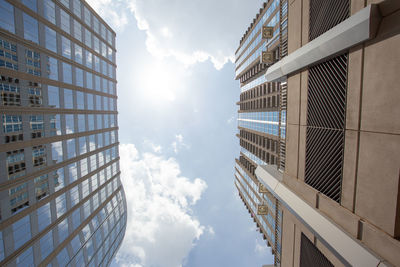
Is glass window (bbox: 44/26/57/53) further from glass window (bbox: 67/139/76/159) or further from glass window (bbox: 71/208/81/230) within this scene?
glass window (bbox: 71/208/81/230)

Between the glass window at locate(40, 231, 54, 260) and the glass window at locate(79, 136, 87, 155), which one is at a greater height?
the glass window at locate(79, 136, 87, 155)

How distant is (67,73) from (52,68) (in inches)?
156

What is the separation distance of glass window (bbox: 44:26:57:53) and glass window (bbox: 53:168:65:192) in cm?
2045

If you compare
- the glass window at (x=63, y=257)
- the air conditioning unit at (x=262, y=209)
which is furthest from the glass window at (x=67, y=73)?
the air conditioning unit at (x=262, y=209)

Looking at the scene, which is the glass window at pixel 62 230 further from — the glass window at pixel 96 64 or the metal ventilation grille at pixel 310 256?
the metal ventilation grille at pixel 310 256

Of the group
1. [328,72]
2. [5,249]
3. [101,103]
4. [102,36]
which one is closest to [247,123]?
[101,103]

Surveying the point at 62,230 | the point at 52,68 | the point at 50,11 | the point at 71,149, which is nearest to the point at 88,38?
the point at 50,11

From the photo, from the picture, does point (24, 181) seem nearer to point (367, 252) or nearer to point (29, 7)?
point (29, 7)

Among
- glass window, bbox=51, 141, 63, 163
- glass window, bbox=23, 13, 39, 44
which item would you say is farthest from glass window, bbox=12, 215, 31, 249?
glass window, bbox=23, 13, 39, 44

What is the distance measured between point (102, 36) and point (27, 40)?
2730cm

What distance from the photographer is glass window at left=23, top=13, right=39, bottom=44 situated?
85.5ft

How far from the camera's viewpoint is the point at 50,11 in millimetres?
30984

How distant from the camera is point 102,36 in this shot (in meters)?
50.3

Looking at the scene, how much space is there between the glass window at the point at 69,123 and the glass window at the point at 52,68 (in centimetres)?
702
